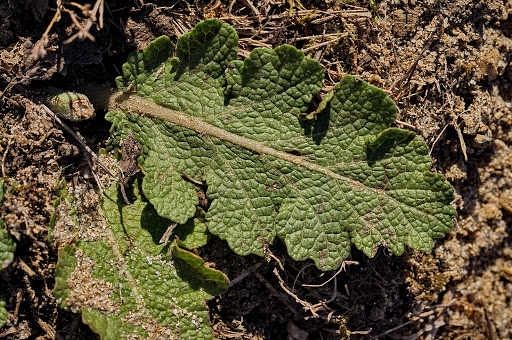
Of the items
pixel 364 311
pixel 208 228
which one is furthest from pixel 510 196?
pixel 208 228

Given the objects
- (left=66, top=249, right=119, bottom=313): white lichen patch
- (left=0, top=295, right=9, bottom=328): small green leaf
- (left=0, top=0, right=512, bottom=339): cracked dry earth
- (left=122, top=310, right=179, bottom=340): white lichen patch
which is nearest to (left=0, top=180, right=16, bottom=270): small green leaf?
(left=0, top=0, right=512, bottom=339): cracked dry earth

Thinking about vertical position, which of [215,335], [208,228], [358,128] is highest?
[358,128]

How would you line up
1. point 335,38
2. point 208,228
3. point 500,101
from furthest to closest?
1. point 500,101
2. point 335,38
3. point 208,228

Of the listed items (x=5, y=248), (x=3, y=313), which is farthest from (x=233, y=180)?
(x=3, y=313)

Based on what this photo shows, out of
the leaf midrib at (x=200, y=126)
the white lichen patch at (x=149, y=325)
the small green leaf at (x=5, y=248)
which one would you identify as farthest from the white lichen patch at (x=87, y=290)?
the leaf midrib at (x=200, y=126)

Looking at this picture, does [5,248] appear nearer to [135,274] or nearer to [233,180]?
[135,274]

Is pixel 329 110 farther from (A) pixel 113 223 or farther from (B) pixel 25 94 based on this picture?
(B) pixel 25 94

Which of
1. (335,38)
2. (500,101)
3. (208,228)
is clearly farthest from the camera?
(500,101)
